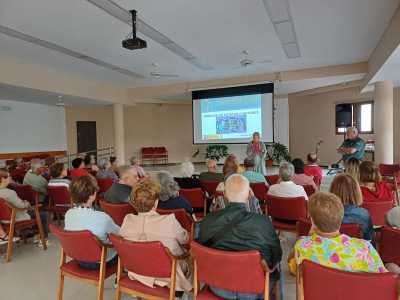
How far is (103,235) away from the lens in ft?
7.32

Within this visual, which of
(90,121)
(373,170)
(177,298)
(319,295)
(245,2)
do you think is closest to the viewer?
(319,295)

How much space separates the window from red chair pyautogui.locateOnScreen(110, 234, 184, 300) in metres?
11.0

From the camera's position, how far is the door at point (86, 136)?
13.0m

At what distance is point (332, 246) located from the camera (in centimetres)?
153

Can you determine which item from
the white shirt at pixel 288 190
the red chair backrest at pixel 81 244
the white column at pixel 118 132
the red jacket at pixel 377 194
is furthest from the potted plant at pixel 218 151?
the red chair backrest at pixel 81 244

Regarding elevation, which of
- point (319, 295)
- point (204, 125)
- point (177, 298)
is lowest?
point (177, 298)

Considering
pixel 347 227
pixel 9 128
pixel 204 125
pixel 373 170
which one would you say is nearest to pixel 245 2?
pixel 373 170

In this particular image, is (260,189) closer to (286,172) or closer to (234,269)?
(286,172)

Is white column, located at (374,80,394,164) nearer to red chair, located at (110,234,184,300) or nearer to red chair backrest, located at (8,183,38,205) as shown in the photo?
red chair, located at (110,234,184,300)

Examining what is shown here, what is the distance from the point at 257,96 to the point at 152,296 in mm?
7648

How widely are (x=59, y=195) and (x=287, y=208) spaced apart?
9.65 ft

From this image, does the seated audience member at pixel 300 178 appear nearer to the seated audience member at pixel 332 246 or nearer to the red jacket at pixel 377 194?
the red jacket at pixel 377 194

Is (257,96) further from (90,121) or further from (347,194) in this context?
(90,121)

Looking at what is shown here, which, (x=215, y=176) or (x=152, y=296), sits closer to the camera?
(x=152, y=296)
